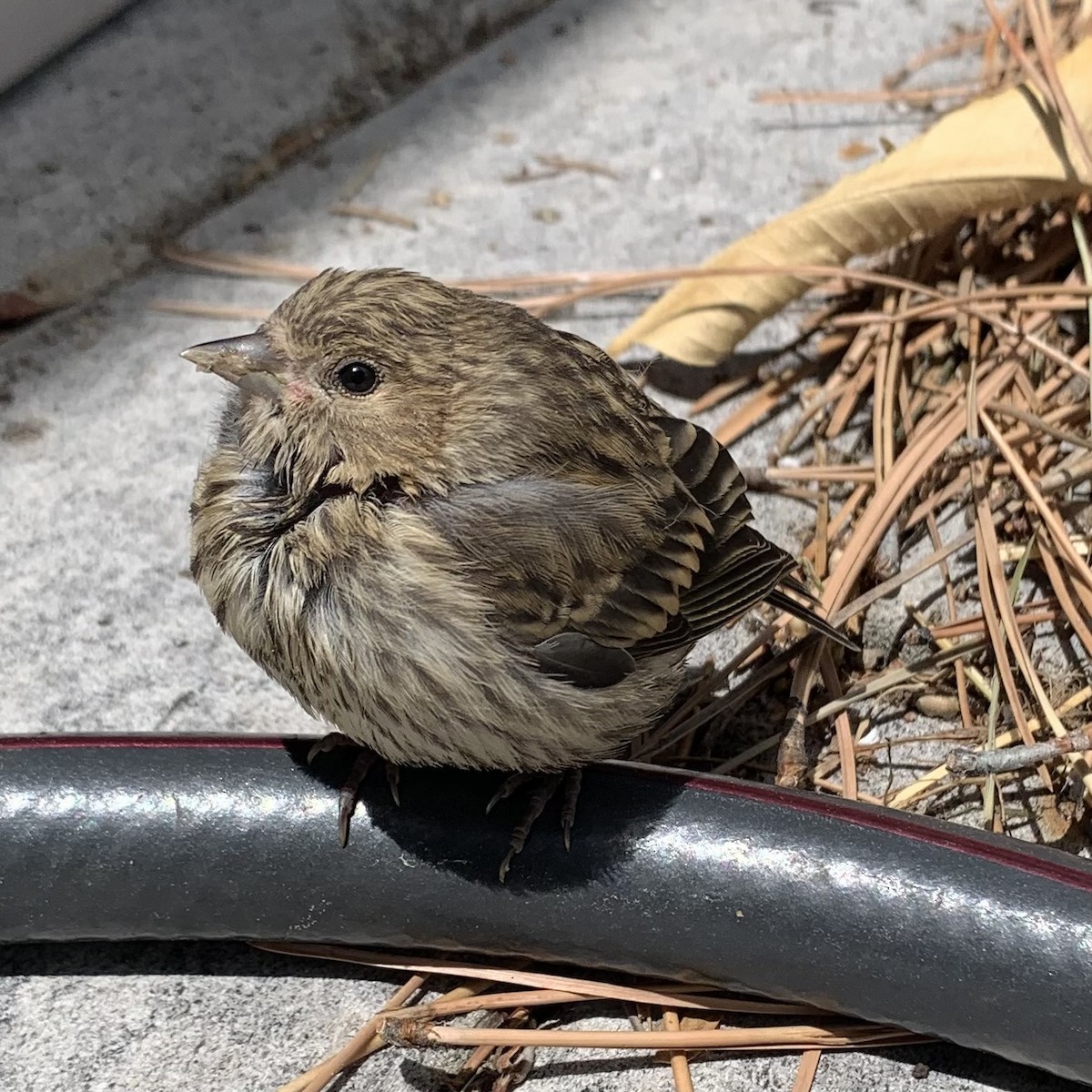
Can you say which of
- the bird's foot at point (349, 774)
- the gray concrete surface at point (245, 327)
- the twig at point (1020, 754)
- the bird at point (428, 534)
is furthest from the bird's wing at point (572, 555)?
the gray concrete surface at point (245, 327)

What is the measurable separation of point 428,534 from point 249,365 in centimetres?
37

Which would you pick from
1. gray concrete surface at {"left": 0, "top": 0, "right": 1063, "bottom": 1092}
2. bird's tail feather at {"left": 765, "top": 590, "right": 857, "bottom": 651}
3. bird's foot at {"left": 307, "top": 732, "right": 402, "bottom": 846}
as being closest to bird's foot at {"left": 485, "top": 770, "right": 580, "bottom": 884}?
bird's foot at {"left": 307, "top": 732, "right": 402, "bottom": 846}

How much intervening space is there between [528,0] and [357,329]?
261 cm

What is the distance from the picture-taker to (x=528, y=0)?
4277 millimetres

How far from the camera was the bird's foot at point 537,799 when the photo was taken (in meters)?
2.21

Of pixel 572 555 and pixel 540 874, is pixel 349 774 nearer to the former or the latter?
pixel 540 874

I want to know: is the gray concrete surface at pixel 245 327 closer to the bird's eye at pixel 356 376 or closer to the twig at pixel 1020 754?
the twig at pixel 1020 754

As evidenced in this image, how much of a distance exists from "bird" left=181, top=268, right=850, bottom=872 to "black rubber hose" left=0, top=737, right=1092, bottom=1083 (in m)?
0.09

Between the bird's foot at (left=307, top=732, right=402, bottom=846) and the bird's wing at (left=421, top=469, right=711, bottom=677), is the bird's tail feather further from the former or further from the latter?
the bird's foot at (left=307, top=732, right=402, bottom=846)

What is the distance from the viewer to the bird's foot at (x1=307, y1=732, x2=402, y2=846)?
2.24 m

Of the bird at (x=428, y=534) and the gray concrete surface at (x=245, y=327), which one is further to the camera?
the gray concrete surface at (x=245, y=327)

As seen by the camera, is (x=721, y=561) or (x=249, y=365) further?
(x=721, y=561)

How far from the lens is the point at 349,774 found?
2.29 metres

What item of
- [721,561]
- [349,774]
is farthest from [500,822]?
[721,561]
